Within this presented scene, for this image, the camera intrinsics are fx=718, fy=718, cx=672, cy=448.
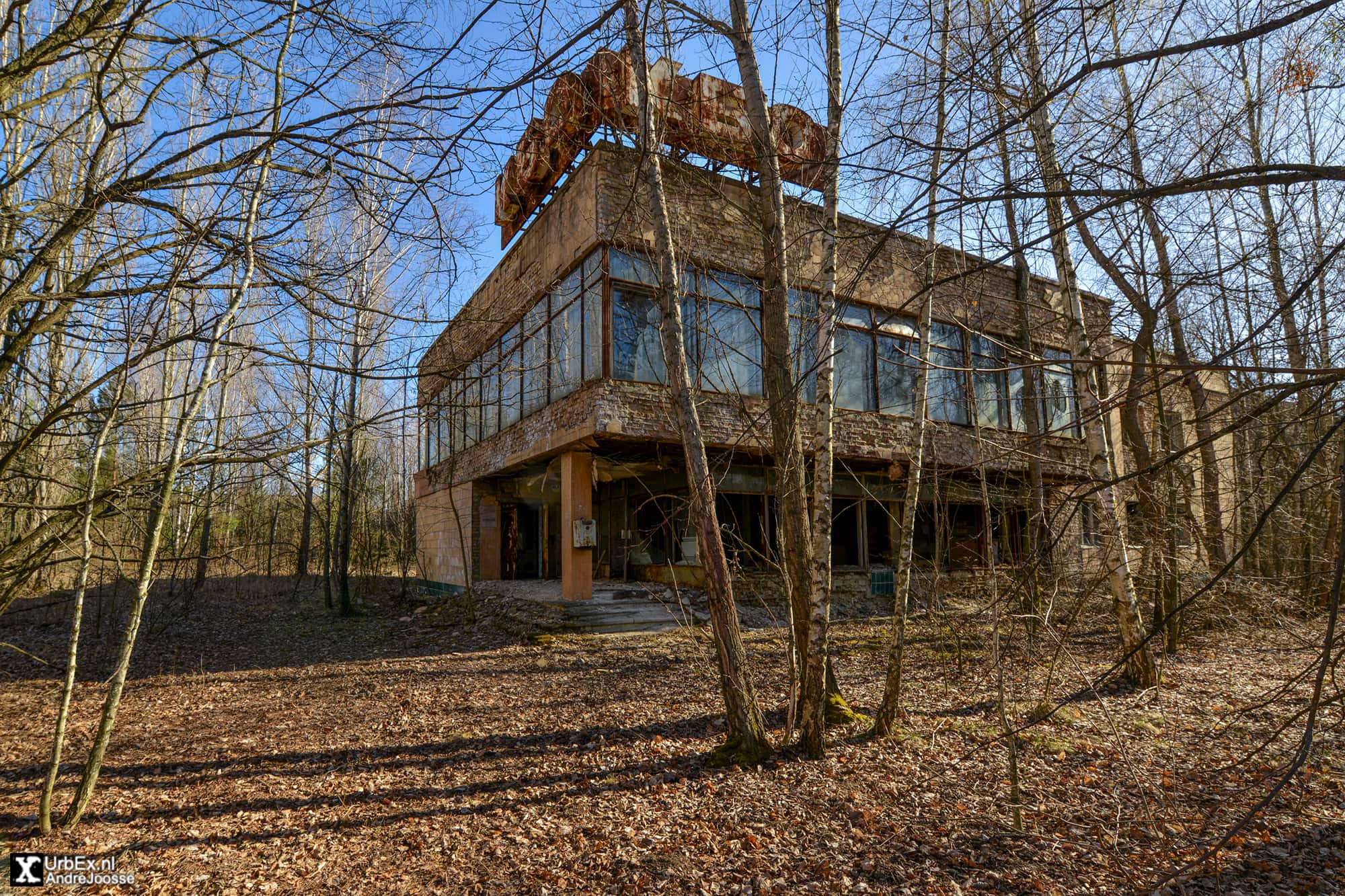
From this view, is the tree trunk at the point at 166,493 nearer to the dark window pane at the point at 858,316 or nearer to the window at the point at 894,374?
the dark window pane at the point at 858,316

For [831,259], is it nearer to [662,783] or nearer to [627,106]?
[627,106]

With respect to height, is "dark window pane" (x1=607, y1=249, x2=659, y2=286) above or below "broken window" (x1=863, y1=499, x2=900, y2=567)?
above

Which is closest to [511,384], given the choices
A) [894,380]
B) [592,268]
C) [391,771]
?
[592,268]

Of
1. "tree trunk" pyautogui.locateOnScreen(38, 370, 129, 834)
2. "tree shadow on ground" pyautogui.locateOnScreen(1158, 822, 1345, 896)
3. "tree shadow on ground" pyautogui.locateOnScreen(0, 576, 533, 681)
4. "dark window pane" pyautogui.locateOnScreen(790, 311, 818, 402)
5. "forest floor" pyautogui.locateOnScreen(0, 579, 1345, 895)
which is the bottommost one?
"tree shadow on ground" pyautogui.locateOnScreen(1158, 822, 1345, 896)

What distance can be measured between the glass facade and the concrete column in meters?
1.33

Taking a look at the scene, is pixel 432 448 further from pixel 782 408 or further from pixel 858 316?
pixel 782 408

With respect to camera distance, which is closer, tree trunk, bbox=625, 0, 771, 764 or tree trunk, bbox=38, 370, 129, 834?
tree trunk, bbox=38, 370, 129, 834

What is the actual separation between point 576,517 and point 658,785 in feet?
23.5

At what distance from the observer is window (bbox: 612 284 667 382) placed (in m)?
11.5

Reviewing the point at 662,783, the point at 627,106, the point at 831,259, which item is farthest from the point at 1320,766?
the point at 627,106

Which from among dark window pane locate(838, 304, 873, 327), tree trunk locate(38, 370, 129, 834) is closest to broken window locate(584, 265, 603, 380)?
dark window pane locate(838, 304, 873, 327)

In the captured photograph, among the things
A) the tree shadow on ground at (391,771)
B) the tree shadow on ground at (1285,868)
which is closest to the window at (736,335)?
the tree shadow on ground at (391,771)

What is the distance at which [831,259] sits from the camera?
548cm

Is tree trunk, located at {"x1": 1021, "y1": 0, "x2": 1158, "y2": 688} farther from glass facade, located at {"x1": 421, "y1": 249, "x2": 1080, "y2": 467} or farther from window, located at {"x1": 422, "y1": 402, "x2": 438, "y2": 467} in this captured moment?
window, located at {"x1": 422, "y1": 402, "x2": 438, "y2": 467}
